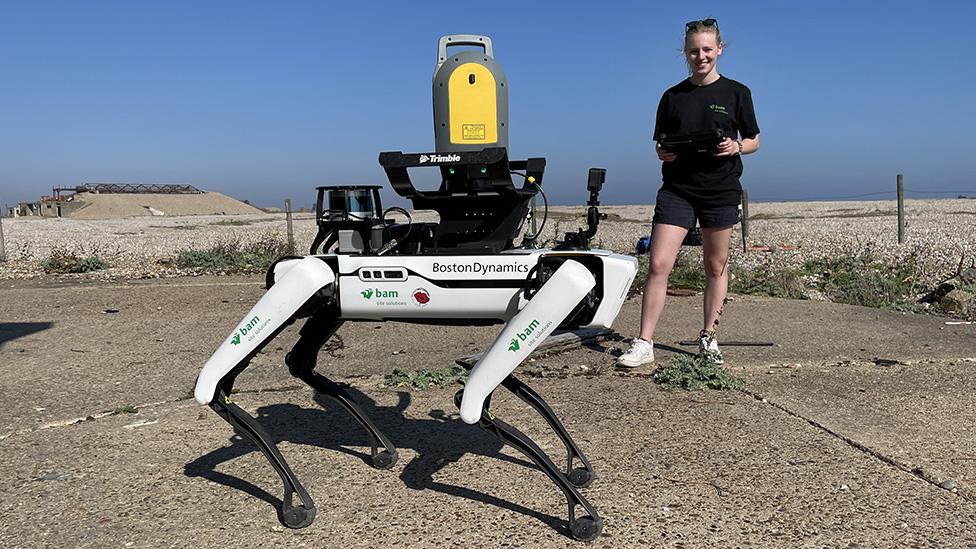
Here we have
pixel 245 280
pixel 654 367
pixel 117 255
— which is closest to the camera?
pixel 654 367

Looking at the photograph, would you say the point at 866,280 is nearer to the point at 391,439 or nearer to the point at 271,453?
the point at 391,439

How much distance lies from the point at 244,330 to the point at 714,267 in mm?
3065

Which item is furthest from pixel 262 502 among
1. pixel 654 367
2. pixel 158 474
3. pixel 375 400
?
pixel 654 367

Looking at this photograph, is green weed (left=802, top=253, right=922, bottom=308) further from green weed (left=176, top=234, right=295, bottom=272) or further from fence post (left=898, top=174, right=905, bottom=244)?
green weed (left=176, top=234, right=295, bottom=272)

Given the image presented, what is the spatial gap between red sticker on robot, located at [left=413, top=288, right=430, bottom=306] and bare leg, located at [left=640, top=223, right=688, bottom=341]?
7.67 ft

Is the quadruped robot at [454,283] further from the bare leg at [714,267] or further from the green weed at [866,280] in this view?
the green weed at [866,280]

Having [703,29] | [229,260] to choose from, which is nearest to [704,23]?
[703,29]

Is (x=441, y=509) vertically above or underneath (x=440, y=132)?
underneath

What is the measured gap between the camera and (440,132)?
3281 mm

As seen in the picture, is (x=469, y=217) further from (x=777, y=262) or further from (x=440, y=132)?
(x=777, y=262)

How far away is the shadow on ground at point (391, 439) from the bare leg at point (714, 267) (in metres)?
1.89

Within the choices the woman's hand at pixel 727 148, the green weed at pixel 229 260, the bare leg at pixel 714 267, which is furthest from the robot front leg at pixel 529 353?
the green weed at pixel 229 260

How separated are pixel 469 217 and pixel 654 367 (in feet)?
7.26

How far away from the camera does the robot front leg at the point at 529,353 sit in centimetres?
251
